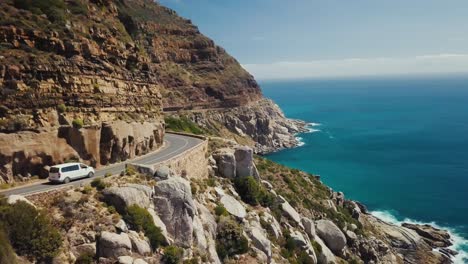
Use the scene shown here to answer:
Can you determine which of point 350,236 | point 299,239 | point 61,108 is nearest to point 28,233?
point 61,108

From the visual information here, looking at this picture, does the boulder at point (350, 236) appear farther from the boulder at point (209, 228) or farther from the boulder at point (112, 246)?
the boulder at point (112, 246)

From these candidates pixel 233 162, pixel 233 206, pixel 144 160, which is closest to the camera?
pixel 233 206

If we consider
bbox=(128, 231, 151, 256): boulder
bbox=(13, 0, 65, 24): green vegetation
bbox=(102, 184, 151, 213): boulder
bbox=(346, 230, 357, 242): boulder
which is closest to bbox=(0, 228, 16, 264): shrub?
bbox=(128, 231, 151, 256): boulder

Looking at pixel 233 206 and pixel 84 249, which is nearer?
pixel 84 249

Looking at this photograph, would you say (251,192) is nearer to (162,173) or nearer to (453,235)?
(162,173)

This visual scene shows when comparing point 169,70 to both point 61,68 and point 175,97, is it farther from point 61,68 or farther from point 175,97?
point 61,68

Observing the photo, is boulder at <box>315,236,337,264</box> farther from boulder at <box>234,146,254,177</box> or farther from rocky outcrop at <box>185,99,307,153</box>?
rocky outcrop at <box>185,99,307,153</box>

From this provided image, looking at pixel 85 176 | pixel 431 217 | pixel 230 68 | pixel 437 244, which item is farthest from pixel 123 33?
pixel 230 68
